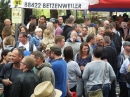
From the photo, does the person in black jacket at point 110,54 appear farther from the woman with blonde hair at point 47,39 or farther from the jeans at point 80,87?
the woman with blonde hair at point 47,39

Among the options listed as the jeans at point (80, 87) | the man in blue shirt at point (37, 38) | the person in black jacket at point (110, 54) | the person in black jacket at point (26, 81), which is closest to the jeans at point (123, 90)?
the person in black jacket at point (110, 54)

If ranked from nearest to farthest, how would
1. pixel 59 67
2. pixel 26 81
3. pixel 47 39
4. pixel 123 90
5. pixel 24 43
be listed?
pixel 26 81 → pixel 59 67 → pixel 123 90 → pixel 24 43 → pixel 47 39

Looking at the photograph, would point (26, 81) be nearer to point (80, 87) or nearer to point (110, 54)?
point (80, 87)

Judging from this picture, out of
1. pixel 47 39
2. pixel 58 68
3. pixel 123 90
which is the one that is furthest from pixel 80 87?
pixel 47 39

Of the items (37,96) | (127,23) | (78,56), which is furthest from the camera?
(127,23)

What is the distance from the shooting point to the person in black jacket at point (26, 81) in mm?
7086

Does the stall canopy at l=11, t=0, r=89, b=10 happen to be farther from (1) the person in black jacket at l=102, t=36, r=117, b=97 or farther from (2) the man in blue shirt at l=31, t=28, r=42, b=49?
(1) the person in black jacket at l=102, t=36, r=117, b=97

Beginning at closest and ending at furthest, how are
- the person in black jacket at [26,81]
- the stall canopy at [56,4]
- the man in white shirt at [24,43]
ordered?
the person in black jacket at [26,81] < the man in white shirt at [24,43] < the stall canopy at [56,4]

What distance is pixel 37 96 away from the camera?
20.6ft

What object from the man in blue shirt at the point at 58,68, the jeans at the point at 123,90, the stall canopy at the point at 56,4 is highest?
the stall canopy at the point at 56,4

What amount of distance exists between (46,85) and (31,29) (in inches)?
286

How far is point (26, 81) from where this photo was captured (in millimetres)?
7113

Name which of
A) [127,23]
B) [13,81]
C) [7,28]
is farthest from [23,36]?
[127,23]

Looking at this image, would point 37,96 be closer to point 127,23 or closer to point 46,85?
point 46,85
